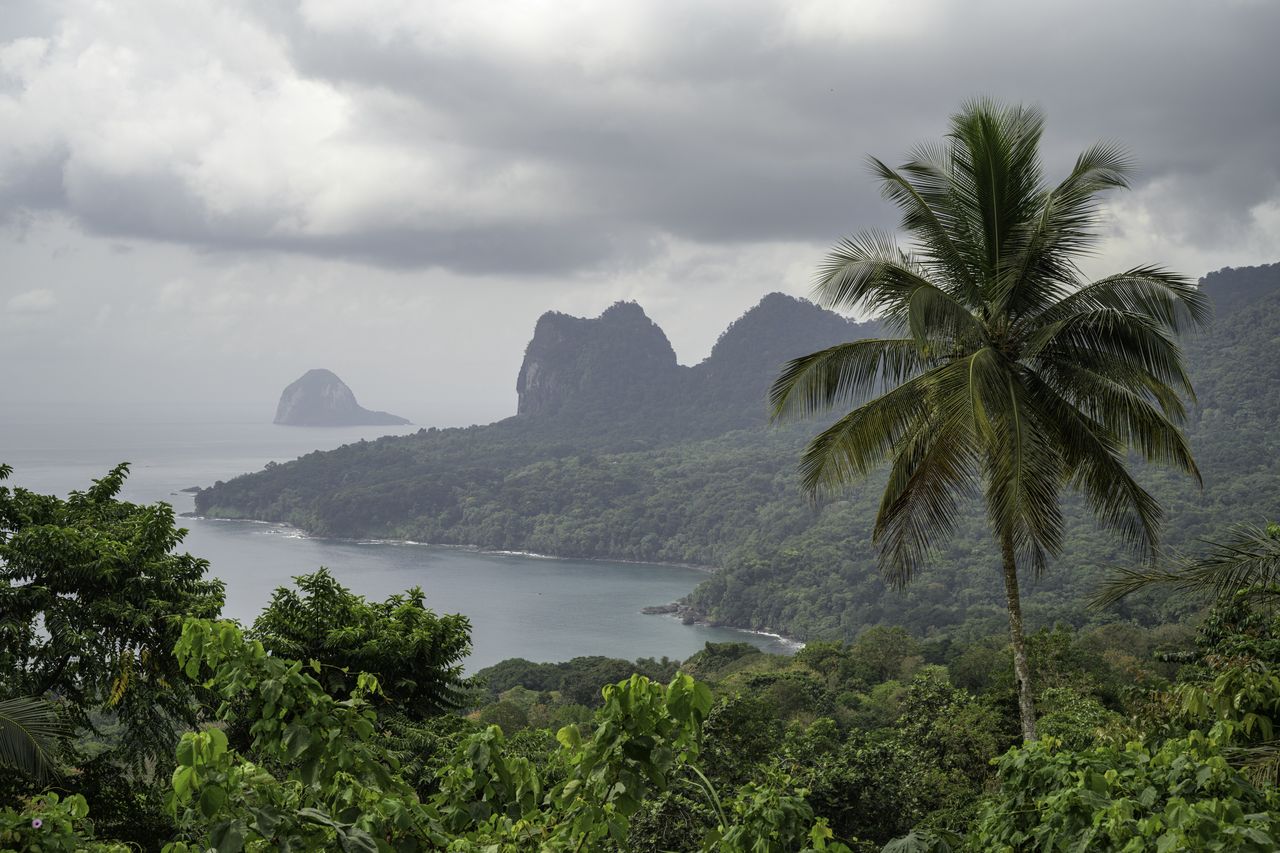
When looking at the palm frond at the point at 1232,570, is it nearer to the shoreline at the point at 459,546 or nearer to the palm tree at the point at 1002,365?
the palm tree at the point at 1002,365

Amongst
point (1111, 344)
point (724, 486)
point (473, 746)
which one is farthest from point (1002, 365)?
point (724, 486)

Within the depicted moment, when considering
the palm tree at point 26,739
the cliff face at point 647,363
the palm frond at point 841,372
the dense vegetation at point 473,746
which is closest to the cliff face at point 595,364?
the cliff face at point 647,363

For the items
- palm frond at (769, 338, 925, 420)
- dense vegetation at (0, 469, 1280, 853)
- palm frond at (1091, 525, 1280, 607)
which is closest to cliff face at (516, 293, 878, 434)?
dense vegetation at (0, 469, 1280, 853)

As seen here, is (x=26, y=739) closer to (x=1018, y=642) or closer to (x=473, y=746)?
(x=473, y=746)

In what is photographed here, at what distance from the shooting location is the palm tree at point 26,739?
5387 mm

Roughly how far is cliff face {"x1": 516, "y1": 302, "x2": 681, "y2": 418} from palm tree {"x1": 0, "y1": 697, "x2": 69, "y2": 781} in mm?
142638

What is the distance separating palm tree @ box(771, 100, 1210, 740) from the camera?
6.05 meters

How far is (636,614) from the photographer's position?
61375mm

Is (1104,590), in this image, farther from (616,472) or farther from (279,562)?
(616,472)

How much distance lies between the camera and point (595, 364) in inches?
6009

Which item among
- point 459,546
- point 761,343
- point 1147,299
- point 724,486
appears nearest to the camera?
point 1147,299

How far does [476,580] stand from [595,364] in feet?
274

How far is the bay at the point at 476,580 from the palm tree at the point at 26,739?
2864 centimetres

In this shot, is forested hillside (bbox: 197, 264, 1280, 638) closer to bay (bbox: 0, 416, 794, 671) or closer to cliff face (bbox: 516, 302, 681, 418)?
cliff face (bbox: 516, 302, 681, 418)
